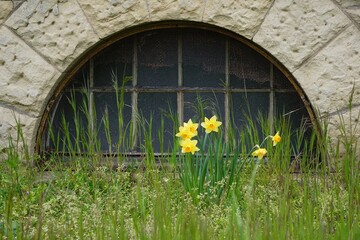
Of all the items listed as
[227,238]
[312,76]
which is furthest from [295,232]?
[312,76]

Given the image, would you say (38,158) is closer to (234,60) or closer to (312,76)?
(234,60)

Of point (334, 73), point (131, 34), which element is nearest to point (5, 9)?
point (131, 34)

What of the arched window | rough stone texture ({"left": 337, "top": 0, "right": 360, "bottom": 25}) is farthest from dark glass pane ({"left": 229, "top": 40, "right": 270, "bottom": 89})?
rough stone texture ({"left": 337, "top": 0, "right": 360, "bottom": 25})

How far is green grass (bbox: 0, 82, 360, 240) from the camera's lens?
253cm

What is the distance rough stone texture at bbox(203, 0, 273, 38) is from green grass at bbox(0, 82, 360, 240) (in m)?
0.49

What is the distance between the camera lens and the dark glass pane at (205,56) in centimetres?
420

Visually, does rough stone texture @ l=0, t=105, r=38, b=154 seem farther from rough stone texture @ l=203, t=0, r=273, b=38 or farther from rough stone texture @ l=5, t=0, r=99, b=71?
rough stone texture @ l=203, t=0, r=273, b=38

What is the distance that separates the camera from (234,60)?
4.20 metres

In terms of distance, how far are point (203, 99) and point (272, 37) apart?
0.51 meters

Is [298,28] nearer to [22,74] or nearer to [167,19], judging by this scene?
[167,19]

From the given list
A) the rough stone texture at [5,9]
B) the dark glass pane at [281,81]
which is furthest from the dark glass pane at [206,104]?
the rough stone texture at [5,9]

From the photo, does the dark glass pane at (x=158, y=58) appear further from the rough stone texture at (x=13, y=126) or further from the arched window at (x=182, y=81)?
the rough stone texture at (x=13, y=126)

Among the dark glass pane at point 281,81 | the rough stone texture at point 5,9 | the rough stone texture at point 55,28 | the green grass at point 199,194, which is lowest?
the green grass at point 199,194

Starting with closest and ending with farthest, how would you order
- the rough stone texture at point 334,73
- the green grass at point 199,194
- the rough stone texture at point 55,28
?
the green grass at point 199,194 < the rough stone texture at point 334,73 < the rough stone texture at point 55,28
